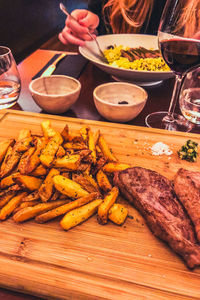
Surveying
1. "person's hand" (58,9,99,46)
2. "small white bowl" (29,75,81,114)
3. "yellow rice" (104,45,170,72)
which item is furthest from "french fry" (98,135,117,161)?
"person's hand" (58,9,99,46)

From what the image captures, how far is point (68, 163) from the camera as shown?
149 centimetres

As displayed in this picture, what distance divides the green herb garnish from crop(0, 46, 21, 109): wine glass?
1.51 metres

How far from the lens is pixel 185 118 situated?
239cm

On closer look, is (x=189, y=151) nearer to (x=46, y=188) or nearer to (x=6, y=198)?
(x=46, y=188)

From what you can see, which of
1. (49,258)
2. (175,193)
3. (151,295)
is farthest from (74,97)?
(151,295)

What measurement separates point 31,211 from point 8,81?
4.10 ft

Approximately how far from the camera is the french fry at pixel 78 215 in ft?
4.45

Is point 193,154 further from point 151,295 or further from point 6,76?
point 6,76

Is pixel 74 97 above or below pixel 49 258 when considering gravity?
above

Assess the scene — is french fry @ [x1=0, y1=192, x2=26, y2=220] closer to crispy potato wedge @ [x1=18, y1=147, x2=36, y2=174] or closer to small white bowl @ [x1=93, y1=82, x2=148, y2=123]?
crispy potato wedge @ [x1=18, y1=147, x2=36, y2=174]

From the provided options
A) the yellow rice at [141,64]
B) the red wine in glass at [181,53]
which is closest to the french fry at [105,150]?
the red wine in glass at [181,53]

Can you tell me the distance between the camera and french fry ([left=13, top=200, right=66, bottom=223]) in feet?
4.47

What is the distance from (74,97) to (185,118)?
3.61 ft

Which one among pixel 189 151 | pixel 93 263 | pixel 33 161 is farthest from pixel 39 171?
pixel 189 151
